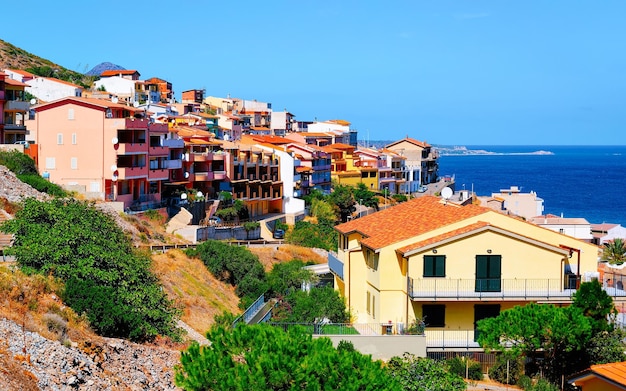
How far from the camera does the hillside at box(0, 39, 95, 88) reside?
116m

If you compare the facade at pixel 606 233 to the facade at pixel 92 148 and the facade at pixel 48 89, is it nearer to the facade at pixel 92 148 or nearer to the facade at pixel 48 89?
the facade at pixel 92 148

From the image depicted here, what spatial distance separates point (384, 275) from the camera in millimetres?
32250

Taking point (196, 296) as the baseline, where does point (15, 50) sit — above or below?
above

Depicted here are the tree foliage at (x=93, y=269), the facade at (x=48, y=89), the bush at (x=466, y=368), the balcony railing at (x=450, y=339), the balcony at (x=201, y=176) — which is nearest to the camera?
the tree foliage at (x=93, y=269)

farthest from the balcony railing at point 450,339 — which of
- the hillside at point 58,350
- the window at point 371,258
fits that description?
the hillside at point 58,350

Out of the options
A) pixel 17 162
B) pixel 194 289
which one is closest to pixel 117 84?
pixel 17 162

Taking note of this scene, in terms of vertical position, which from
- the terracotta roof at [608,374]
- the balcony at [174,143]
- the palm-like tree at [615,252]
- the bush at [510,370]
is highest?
the balcony at [174,143]

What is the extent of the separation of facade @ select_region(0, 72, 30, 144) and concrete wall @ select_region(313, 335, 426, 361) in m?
44.0

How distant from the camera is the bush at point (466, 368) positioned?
2895 cm

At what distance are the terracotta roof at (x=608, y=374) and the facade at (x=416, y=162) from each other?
97648mm

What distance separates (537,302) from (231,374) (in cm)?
1387

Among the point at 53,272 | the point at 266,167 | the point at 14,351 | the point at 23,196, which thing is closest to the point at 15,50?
the point at 266,167

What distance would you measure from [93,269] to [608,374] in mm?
17569

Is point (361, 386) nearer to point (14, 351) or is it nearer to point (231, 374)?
point (231, 374)
